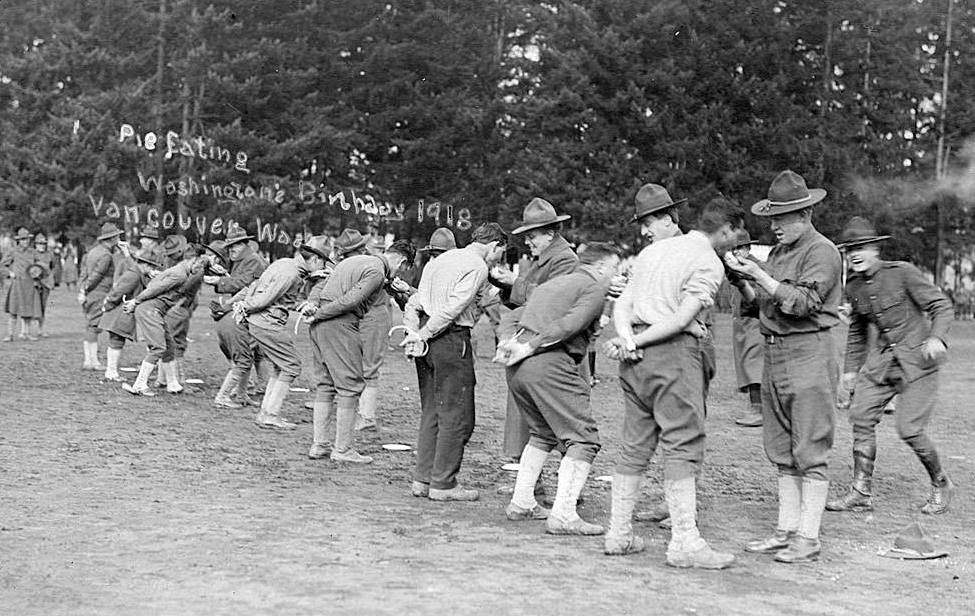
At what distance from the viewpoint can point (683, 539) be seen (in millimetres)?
6555

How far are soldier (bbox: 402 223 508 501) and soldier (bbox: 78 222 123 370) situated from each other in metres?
9.36

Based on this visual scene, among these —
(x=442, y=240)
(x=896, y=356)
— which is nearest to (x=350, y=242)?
(x=442, y=240)

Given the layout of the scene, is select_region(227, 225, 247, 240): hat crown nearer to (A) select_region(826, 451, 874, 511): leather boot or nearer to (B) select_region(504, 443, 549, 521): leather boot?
(B) select_region(504, 443, 549, 521): leather boot

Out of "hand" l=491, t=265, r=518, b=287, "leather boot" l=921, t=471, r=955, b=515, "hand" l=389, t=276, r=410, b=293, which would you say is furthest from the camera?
"hand" l=389, t=276, r=410, b=293

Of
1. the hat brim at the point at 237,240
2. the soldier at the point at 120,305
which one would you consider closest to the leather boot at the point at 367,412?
the hat brim at the point at 237,240

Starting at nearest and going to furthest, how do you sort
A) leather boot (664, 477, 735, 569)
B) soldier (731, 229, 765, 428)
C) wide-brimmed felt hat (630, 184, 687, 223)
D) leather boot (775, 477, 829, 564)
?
leather boot (664, 477, 735, 569) → leather boot (775, 477, 829, 564) → wide-brimmed felt hat (630, 184, 687, 223) → soldier (731, 229, 765, 428)

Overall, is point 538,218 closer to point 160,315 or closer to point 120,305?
point 160,315

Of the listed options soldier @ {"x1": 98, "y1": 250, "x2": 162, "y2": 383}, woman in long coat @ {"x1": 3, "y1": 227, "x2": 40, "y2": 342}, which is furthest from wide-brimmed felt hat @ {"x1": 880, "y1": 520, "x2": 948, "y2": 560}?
woman in long coat @ {"x1": 3, "y1": 227, "x2": 40, "y2": 342}

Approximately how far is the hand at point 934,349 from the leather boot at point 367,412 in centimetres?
579

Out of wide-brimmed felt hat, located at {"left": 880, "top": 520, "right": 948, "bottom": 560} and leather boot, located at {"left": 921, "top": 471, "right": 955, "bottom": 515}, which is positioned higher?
leather boot, located at {"left": 921, "top": 471, "right": 955, "bottom": 515}

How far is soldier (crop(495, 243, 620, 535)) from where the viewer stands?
7.42 m

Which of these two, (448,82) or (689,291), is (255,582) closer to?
(689,291)

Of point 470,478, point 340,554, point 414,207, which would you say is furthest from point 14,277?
point 414,207

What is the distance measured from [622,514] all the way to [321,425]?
3977 mm
